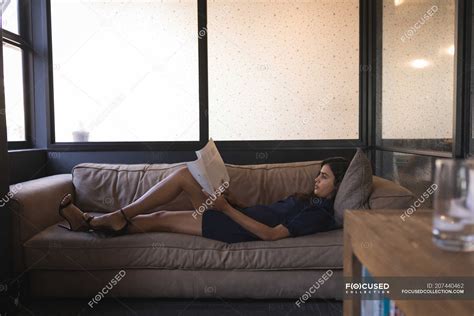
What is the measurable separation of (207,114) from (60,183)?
1.18m

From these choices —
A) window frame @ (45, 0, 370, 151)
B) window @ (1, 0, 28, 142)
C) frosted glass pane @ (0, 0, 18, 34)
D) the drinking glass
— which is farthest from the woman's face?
frosted glass pane @ (0, 0, 18, 34)

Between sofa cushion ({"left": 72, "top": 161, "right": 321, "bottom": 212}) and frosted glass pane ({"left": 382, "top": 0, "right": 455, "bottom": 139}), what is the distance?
0.67 meters

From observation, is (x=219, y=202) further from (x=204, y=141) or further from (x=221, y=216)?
(x=204, y=141)

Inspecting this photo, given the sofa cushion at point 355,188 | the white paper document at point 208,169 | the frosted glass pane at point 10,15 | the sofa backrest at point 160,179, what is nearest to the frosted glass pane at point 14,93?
the frosted glass pane at point 10,15

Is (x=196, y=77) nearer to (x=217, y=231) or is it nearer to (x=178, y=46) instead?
(x=178, y=46)

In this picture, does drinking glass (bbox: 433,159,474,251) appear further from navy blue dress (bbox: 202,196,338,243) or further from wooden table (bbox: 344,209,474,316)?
navy blue dress (bbox: 202,196,338,243)

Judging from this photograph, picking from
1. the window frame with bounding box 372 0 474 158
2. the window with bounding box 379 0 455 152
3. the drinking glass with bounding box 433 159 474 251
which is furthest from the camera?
the window with bounding box 379 0 455 152

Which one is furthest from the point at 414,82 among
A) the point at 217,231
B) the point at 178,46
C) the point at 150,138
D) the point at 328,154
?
the point at 150,138

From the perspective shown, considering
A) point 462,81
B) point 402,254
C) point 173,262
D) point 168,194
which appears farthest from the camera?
point 168,194

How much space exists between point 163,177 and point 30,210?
839 millimetres

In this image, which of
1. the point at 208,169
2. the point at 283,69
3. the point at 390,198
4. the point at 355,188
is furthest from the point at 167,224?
the point at 283,69

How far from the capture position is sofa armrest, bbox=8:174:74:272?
1980 mm

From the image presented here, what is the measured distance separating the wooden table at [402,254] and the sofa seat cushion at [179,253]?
3.10 feet

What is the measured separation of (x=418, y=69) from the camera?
89.6 inches
